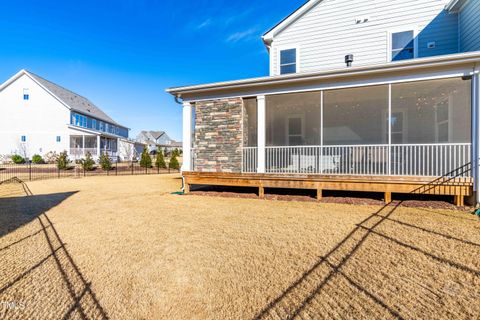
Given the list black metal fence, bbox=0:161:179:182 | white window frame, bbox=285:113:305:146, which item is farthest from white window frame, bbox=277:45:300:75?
black metal fence, bbox=0:161:179:182

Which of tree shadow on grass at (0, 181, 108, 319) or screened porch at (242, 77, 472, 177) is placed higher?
screened porch at (242, 77, 472, 177)

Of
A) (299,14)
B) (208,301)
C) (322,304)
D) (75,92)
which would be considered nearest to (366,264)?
(322,304)

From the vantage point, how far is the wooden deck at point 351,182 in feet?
19.7

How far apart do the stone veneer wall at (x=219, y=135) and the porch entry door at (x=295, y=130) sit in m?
4.25

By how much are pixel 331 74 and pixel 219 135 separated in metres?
4.01

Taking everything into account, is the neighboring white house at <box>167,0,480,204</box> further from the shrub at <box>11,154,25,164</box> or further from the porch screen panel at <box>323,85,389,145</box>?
the shrub at <box>11,154,25,164</box>

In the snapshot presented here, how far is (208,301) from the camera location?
2426 mm

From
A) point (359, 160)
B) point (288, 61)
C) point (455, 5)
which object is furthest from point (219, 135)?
point (455, 5)

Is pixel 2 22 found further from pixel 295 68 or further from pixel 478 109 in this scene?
pixel 478 109

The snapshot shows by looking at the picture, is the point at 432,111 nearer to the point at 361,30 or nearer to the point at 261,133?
the point at 361,30

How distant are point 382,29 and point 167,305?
11464 mm

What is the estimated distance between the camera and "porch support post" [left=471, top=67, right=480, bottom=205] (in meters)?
5.75

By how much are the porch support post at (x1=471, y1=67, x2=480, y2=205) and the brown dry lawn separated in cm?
105

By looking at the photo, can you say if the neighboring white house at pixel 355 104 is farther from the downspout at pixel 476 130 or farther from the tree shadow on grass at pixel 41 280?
the tree shadow on grass at pixel 41 280
